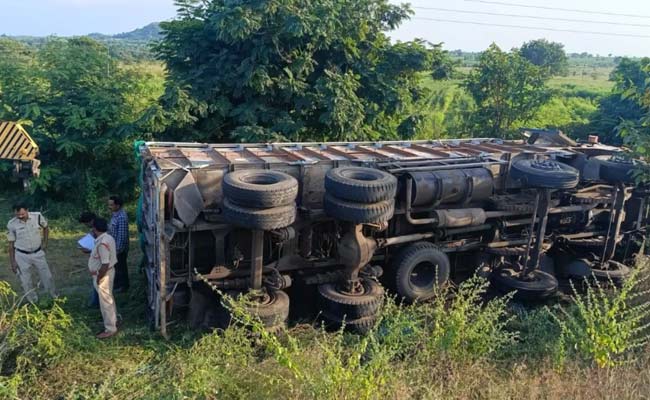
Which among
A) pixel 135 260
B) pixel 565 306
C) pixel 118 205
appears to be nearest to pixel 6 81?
pixel 135 260

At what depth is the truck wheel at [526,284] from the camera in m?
6.64

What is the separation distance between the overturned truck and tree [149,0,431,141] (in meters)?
3.12

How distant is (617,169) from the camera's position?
7.07 metres

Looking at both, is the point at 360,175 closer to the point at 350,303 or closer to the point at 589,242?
the point at 350,303

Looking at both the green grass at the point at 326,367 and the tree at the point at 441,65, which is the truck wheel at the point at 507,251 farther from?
the tree at the point at 441,65

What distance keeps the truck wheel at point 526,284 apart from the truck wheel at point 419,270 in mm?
803

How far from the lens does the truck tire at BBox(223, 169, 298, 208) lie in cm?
505

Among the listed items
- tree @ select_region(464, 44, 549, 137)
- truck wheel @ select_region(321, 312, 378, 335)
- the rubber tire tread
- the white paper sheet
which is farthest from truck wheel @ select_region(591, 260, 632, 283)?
tree @ select_region(464, 44, 549, 137)

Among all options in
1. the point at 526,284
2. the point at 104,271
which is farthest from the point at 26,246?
the point at 526,284

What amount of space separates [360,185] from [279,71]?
6.18 meters

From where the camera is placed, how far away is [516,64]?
572 inches

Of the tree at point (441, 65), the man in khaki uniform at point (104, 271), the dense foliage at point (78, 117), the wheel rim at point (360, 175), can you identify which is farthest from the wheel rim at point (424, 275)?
the tree at point (441, 65)

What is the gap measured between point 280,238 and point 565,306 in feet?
13.5

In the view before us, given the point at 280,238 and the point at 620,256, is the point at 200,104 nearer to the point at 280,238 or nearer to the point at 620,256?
the point at 280,238
